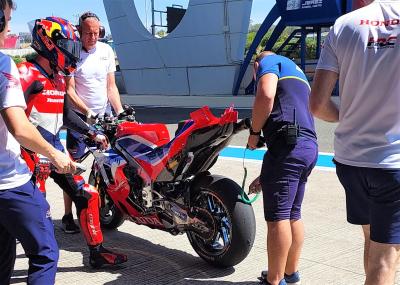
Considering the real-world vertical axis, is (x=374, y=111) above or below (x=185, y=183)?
above

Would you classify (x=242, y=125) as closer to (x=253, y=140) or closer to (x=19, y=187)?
(x=253, y=140)

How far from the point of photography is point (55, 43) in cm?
366

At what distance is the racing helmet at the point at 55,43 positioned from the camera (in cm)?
366

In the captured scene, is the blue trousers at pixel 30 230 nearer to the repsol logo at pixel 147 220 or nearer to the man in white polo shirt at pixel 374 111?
the repsol logo at pixel 147 220

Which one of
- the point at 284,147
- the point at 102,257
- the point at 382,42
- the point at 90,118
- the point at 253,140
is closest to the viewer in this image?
the point at 382,42

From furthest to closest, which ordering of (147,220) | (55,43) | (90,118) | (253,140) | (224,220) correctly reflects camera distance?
1. (90,118)
2. (147,220)
3. (224,220)
4. (55,43)
5. (253,140)

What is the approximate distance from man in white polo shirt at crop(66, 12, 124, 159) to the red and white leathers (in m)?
0.94

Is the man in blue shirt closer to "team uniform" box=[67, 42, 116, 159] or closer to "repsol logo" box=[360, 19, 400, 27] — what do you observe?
"repsol logo" box=[360, 19, 400, 27]

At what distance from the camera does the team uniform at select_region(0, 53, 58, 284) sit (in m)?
2.70

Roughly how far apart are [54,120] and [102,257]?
1139mm

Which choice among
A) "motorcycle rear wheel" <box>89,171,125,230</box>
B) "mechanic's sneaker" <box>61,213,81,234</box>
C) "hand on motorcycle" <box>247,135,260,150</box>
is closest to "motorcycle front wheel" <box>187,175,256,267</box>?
"hand on motorcycle" <box>247,135,260,150</box>

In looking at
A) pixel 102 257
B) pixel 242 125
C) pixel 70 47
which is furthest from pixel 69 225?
pixel 242 125

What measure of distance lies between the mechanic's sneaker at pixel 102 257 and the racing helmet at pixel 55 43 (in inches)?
55.9

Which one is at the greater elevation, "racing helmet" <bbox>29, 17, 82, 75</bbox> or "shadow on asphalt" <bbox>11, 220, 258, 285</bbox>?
"racing helmet" <bbox>29, 17, 82, 75</bbox>
